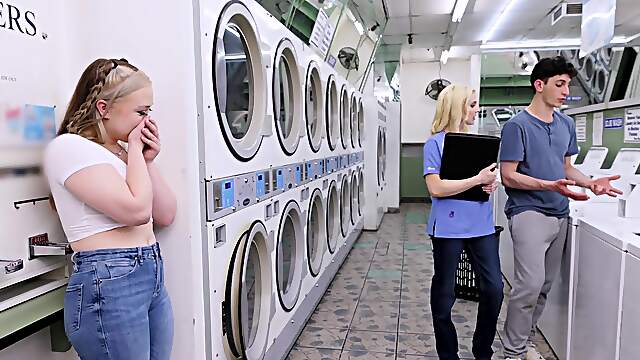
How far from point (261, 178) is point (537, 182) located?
1.35 meters

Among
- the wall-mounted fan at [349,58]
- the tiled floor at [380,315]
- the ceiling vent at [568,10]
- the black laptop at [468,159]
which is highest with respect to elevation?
the ceiling vent at [568,10]

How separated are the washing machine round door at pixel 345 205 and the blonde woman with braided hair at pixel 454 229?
2186 millimetres

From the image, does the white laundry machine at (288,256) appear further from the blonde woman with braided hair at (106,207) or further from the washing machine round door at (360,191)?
the washing machine round door at (360,191)

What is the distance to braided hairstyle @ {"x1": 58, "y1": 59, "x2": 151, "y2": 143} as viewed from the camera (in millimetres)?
1342

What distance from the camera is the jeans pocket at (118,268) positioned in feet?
4.31

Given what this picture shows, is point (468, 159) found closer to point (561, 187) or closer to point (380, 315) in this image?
point (561, 187)

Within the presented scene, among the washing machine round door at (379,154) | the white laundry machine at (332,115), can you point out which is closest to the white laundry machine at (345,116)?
the white laundry machine at (332,115)

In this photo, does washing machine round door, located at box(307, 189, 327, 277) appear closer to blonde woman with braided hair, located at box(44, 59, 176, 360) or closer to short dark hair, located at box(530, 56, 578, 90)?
short dark hair, located at box(530, 56, 578, 90)

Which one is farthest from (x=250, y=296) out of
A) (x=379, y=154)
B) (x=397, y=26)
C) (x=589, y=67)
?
(x=397, y=26)

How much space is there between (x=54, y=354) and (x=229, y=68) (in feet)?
4.53

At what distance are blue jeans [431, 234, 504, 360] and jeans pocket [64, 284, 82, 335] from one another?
1.62m

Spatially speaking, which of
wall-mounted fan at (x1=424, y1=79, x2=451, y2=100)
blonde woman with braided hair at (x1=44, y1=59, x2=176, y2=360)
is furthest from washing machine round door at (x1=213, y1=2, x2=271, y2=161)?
wall-mounted fan at (x1=424, y1=79, x2=451, y2=100)

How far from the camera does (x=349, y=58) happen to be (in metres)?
4.98

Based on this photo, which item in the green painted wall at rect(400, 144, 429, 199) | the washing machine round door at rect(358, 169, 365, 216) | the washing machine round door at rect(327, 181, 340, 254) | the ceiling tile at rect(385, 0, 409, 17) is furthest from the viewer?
the green painted wall at rect(400, 144, 429, 199)
